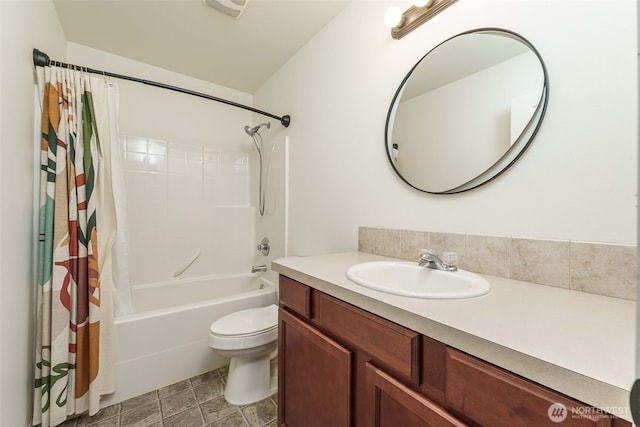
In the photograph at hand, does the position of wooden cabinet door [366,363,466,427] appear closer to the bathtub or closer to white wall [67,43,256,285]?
the bathtub

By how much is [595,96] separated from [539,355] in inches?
30.9

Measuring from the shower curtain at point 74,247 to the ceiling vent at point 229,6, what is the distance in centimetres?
78

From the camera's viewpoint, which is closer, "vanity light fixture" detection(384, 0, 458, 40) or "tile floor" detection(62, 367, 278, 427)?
"vanity light fixture" detection(384, 0, 458, 40)

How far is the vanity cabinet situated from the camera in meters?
0.43

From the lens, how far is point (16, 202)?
1.06 meters

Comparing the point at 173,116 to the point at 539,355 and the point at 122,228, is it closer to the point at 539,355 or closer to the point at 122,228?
the point at 122,228

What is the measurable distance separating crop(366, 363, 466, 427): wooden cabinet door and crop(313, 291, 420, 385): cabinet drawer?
3 cm

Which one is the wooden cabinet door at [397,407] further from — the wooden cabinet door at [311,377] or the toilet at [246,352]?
the toilet at [246,352]

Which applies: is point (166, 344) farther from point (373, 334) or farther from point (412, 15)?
point (412, 15)

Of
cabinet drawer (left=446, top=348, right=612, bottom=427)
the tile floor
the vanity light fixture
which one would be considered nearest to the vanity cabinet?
cabinet drawer (left=446, top=348, right=612, bottom=427)

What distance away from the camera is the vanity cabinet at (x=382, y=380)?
43 centimetres

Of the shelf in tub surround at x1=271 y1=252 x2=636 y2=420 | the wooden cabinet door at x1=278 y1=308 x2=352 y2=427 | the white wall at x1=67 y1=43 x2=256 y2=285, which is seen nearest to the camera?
the shelf in tub surround at x1=271 y1=252 x2=636 y2=420

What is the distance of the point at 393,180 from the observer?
4.20 ft

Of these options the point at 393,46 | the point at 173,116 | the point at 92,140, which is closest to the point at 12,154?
the point at 92,140
